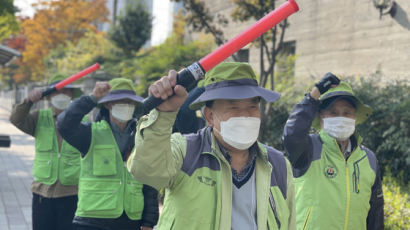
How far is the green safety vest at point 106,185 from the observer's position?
4.05 meters

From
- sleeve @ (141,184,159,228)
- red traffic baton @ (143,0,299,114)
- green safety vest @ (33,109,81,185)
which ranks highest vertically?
red traffic baton @ (143,0,299,114)

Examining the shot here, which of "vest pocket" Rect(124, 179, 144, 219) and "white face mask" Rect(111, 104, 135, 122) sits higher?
"white face mask" Rect(111, 104, 135, 122)

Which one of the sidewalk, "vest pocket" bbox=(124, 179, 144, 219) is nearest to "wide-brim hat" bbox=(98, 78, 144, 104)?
"vest pocket" bbox=(124, 179, 144, 219)

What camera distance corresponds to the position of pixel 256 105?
255 centimetres

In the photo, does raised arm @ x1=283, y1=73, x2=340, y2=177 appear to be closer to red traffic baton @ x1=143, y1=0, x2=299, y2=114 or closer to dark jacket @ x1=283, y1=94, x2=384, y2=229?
dark jacket @ x1=283, y1=94, x2=384, y2=229

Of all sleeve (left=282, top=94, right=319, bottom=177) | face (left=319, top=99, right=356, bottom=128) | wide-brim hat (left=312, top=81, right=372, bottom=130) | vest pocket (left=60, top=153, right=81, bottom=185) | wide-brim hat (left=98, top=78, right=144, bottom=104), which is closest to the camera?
sleeve (left=282, top=94, right=319, bottom=177)

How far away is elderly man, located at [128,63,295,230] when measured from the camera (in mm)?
2201

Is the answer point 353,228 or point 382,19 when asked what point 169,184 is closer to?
point 353,228

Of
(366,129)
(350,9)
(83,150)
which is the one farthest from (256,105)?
(350,9)

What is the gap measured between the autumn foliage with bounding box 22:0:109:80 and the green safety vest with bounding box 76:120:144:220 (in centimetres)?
2871

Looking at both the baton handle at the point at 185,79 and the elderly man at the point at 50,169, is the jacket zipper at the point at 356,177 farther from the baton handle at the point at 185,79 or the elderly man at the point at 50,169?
the elderly man at the point at 50,169

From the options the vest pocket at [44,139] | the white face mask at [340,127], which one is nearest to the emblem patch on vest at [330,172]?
the white face mask at [340,127]

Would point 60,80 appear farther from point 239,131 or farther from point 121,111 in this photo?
point 239,131

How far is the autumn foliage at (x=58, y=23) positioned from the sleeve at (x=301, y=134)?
29.7 metres
